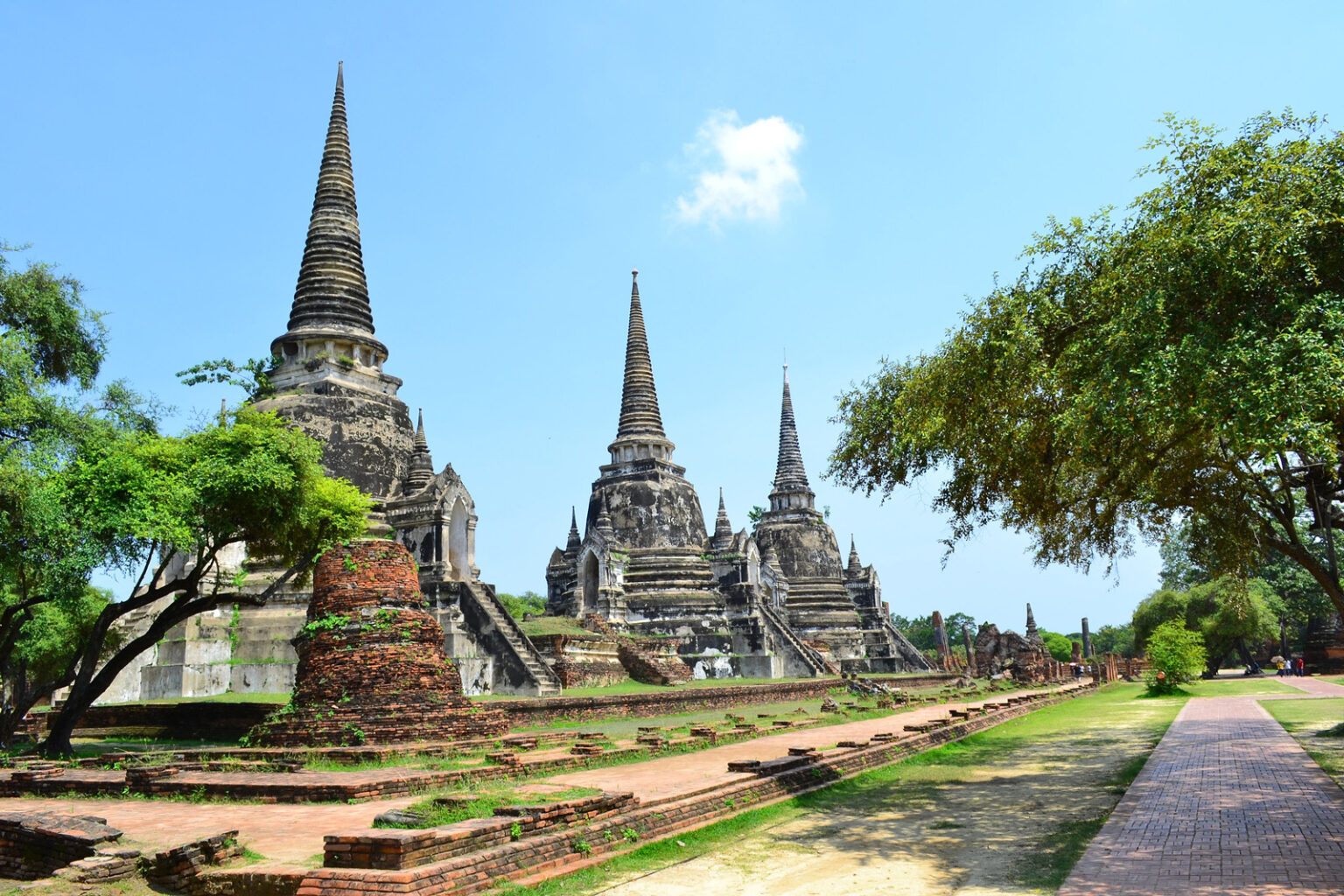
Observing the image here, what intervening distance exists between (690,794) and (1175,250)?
22.9ft

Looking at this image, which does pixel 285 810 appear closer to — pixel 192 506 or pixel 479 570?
pixel 192 506

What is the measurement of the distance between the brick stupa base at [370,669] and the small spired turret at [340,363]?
9.77m

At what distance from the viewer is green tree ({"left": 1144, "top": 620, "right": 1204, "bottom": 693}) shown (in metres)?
30.8

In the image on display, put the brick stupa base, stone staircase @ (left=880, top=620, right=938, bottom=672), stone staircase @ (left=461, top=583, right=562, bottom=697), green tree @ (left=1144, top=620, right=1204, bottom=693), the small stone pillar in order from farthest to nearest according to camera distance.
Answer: the small stone pillar → stone staircase @ (left=880, top=620, right=938, bottom=672) → green tree @ (left=1144, top=620, right=1204, bottom=693) → stone staircase @ (left=461, top=583, right=562, bottom=697) → the brick stupa base

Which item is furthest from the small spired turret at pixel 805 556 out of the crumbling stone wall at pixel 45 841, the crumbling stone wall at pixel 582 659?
the crumbling stone wall at pixel 45 841

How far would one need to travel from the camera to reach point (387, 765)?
12172 millimetres

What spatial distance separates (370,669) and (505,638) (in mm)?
9820

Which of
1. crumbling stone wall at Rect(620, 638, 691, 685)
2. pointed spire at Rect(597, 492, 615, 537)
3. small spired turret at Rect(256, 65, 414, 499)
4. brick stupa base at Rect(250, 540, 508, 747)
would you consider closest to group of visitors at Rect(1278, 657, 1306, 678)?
pointed spire at Rect(597, 492, 615, 537)

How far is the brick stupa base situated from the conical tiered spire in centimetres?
3392

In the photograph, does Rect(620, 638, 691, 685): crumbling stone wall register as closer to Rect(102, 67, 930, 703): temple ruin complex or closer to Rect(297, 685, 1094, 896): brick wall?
Rect(102, 67, 930, 703): temple ruin complex

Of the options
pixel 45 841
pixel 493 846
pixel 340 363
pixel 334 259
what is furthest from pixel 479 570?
pixel 493 846

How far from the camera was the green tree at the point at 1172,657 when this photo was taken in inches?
1211

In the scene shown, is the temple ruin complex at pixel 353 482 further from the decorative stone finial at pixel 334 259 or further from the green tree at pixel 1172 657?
the green tree at pixel 1172 657

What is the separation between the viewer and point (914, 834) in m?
9.09
